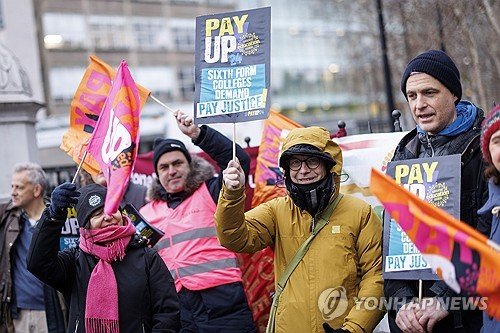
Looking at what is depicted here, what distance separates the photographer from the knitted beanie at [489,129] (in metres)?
3.31

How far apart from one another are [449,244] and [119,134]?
2.44 metres

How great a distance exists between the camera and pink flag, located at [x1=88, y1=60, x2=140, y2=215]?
4.42m

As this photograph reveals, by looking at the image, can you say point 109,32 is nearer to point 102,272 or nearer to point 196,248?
point 196,248

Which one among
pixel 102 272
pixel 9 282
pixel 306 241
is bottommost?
pixel 9 282

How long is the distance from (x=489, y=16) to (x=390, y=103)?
252cm

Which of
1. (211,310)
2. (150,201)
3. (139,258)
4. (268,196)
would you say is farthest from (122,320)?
(268,196)

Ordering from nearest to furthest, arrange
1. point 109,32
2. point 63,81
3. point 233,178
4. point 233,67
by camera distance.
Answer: point 233,178 < point 233,67 < point 63,81 < point 109,32

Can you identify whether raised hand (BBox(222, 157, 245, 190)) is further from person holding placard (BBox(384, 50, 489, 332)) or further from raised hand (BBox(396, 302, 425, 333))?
raised hand (BBox(396, 302, 425, 333))

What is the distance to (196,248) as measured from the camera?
5285 millimetres

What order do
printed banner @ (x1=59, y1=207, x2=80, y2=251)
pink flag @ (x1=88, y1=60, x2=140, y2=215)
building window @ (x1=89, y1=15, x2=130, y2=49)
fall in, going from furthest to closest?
1. building window @ (x1=89, y1=15, x2=130, y2=49)
2. printed banner @ (x1=59, y1=207, x2=80, y2=251)
3. pink flag @ (x1=88, y1=60, x2=140, y2=215)

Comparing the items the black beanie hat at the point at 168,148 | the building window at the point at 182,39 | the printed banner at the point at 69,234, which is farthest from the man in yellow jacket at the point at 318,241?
the building window at the point at 182,39

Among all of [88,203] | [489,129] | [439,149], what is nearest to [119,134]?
[88,203]

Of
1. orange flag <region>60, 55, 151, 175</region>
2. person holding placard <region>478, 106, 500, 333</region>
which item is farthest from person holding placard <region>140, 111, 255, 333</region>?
person holding placard <region>478, 106, 500, 333</region>

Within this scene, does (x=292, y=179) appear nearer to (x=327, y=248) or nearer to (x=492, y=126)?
(x=327, y=248)
